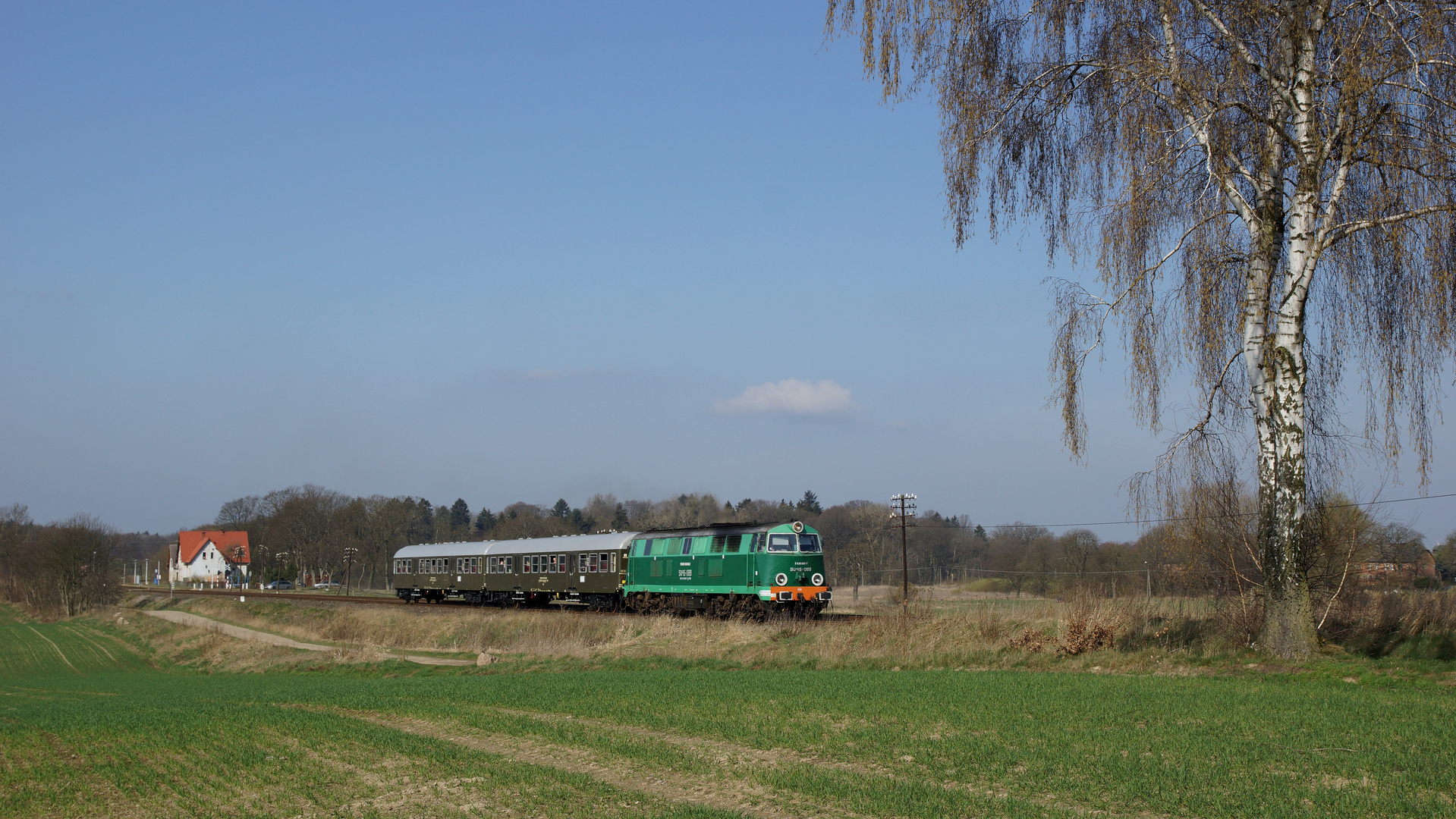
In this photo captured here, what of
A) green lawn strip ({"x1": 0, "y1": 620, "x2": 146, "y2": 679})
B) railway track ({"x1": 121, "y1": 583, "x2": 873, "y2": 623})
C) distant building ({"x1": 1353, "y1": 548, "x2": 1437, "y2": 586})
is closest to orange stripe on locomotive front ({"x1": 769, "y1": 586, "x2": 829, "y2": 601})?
railway track ({"x1": 121, "y1": 583, "x2": 873, "y2": 623})

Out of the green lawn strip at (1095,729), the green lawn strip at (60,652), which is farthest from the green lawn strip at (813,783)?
the green lawn strip at (60,652)

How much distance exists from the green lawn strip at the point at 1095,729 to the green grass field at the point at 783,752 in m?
0.04

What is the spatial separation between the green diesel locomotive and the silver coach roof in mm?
62

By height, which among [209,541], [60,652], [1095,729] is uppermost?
[1095,729]

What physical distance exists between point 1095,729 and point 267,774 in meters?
7.90

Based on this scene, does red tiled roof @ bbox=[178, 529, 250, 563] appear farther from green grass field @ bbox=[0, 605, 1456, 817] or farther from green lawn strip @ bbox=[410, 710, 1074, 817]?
green lawn strip @ bbox=[410, 710, 1074, 817]

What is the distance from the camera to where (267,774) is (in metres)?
9.04

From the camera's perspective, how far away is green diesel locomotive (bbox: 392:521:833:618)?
29.6 m

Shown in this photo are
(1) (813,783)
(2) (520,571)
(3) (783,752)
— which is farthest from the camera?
(2) (520,571)

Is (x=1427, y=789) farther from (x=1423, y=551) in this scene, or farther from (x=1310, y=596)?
(x=1423, y=551)

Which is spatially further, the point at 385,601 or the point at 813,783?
the point at 385,601

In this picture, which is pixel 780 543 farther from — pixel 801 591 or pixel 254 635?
pixel 254 635

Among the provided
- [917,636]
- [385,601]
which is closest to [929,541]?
[385,601]

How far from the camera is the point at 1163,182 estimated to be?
12.6 m
